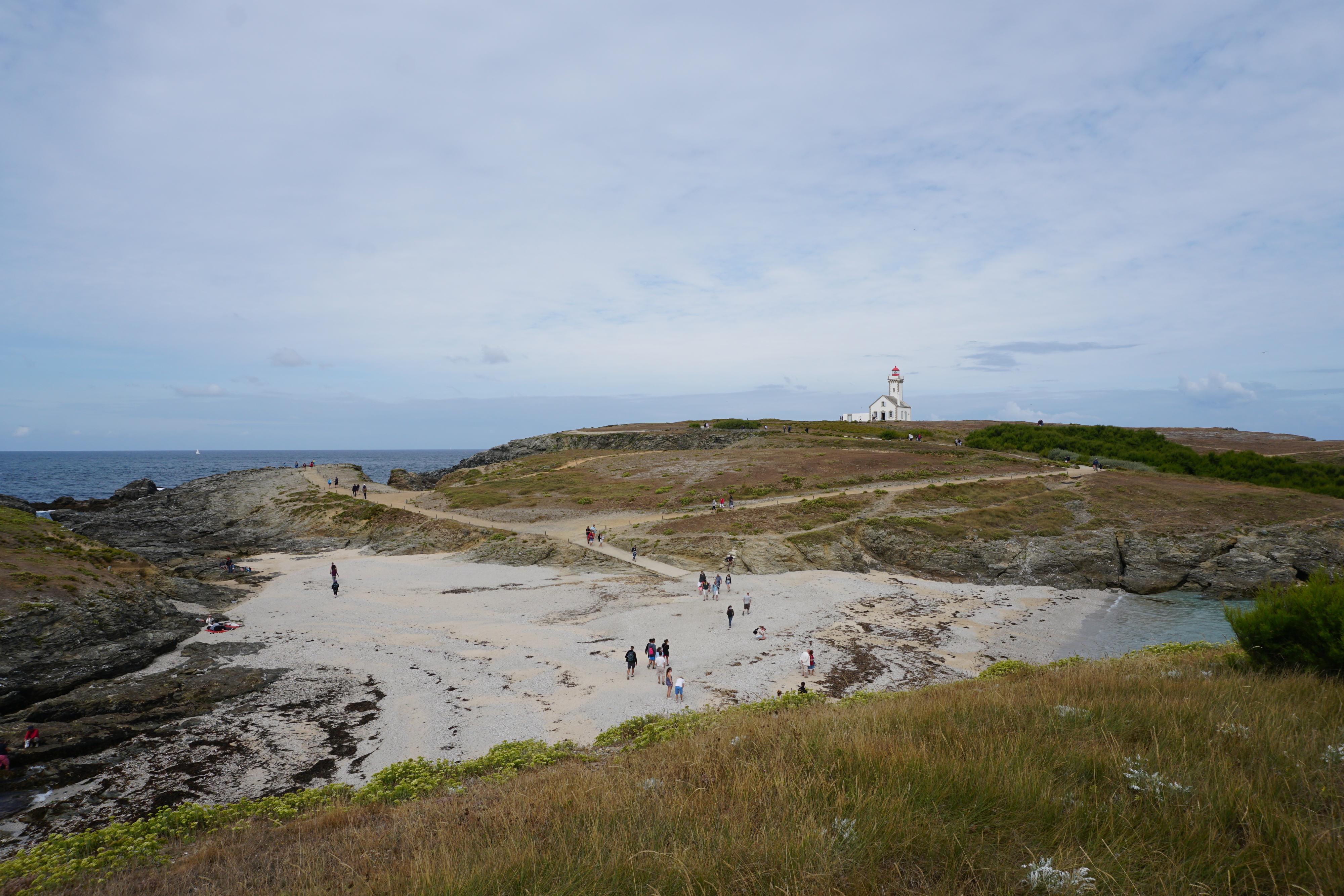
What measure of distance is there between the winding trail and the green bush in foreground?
93.5ft

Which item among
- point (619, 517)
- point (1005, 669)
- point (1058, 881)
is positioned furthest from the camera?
point (619, 517)

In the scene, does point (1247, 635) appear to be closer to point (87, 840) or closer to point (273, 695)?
point (87, 840)

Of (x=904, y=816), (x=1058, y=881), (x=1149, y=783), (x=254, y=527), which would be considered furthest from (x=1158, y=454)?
(x=254, y=527)

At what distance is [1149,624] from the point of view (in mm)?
31812

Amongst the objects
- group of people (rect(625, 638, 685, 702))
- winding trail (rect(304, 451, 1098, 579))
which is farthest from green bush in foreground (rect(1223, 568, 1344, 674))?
winding trail (rect(304, 451, 1098, 579))

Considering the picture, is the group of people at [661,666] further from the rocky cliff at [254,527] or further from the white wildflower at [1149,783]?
the rocky cliff at [254,527]

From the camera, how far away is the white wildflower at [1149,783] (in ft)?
16.1

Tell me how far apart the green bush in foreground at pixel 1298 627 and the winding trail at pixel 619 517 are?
28.5m

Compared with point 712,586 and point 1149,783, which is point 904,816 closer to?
point 1149,783

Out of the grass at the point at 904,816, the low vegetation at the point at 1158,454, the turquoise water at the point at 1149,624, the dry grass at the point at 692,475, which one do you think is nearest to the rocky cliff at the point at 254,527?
the dry grass at the point at 692,475

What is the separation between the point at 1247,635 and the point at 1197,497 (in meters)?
48.8

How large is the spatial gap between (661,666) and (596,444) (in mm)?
73446

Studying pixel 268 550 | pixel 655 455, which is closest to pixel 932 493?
pixel 655 455

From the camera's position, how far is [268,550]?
4822 centimetres
